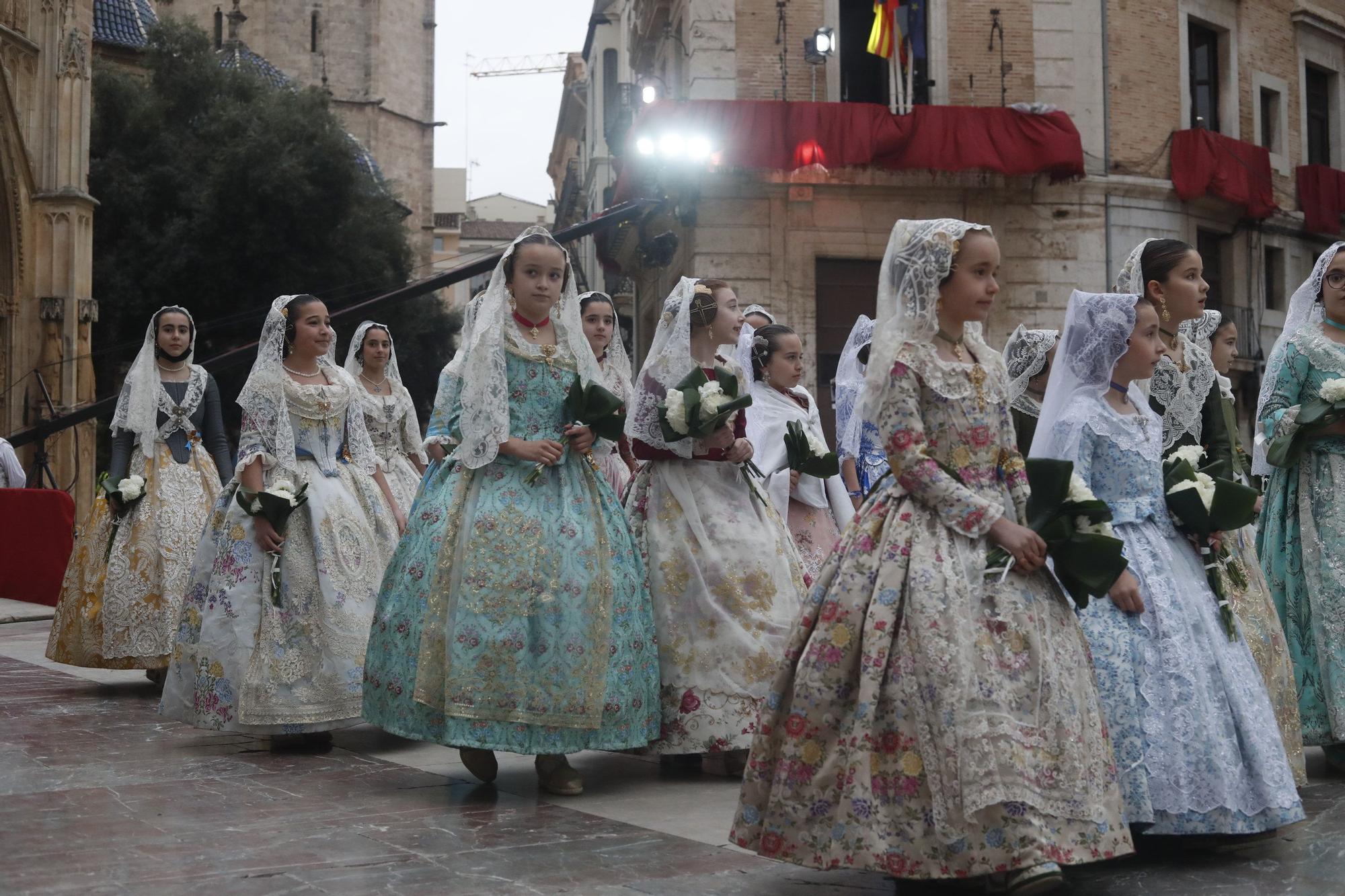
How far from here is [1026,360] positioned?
6.26 m

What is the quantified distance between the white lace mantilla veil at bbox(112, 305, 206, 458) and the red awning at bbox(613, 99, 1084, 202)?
12.7m

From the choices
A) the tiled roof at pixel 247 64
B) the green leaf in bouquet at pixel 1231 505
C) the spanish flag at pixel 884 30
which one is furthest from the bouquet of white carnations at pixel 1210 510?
the tiled roof at pixel 247 64

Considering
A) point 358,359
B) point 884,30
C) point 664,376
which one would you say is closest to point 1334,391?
point 664,376

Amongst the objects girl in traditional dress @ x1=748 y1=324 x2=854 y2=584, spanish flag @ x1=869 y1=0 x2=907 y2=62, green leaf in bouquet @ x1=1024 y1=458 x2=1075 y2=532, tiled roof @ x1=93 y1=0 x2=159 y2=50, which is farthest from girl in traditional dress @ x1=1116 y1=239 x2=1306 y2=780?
tiled roof @ x1=93 y1=0 x2=159 y2=50

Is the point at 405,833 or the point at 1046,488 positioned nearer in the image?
the point at 1046,488

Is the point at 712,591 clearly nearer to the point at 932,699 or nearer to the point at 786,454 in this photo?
the point at 786,454

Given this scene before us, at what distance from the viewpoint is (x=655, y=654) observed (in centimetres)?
607

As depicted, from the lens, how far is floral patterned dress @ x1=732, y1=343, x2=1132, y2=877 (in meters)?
3.87

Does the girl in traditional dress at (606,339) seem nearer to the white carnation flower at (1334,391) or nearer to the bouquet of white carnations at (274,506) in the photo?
the bouquet of white carnations at (274,506)

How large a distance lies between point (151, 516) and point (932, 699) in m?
6.43

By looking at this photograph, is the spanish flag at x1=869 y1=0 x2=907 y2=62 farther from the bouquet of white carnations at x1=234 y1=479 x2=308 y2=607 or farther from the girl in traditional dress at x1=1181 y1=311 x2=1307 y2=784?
the girl in traditional dress at x1=1181 y1=311 x2=1307 y2=784

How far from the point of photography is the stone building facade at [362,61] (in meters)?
53.7

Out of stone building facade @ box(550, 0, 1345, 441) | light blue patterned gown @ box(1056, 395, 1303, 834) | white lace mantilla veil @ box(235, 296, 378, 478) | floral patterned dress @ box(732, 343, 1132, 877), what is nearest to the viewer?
floral patterned dress @ box(732, 343, 1132, 877)

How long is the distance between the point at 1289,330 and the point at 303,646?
15.3 feet
